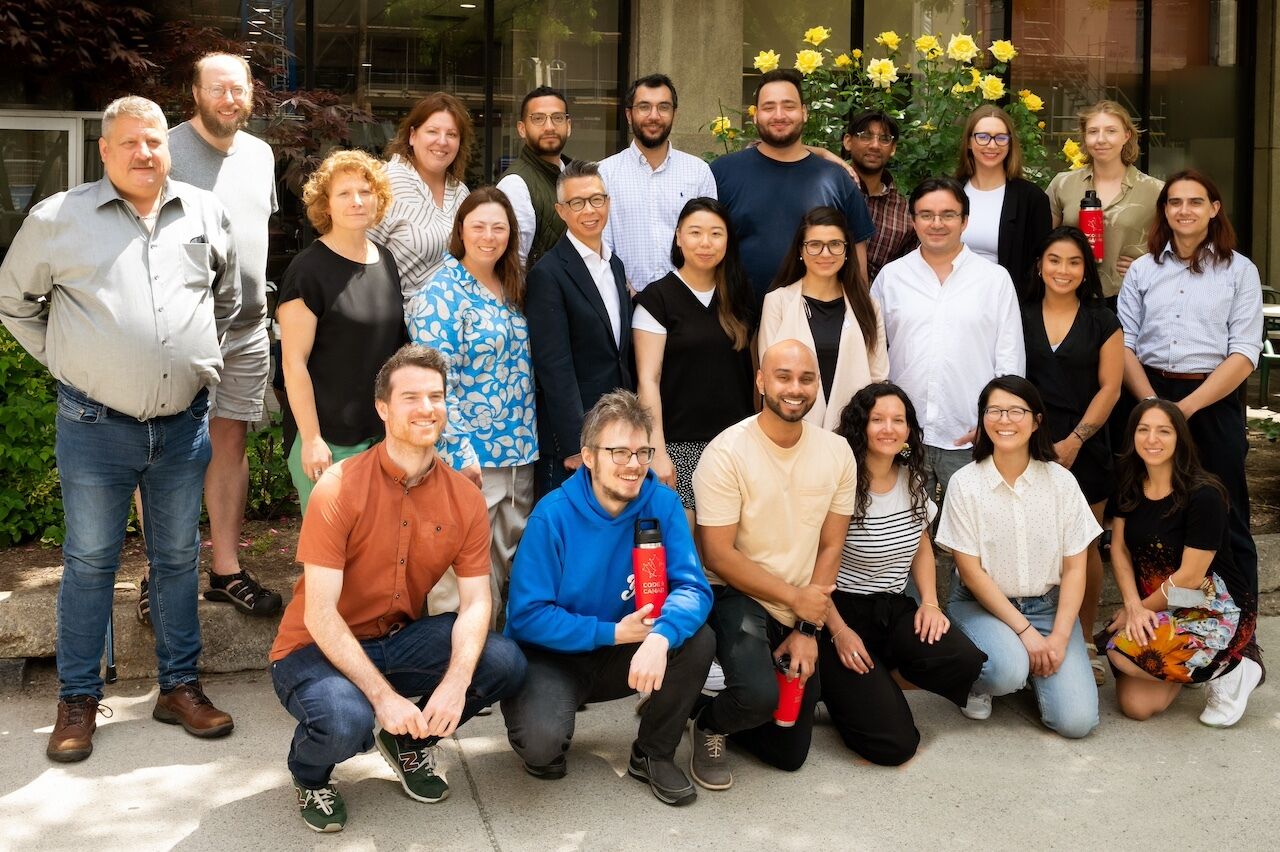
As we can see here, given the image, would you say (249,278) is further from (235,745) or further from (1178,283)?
(1178,283)

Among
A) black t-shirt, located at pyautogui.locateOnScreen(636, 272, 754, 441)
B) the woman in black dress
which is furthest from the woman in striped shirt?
the woman in black dress

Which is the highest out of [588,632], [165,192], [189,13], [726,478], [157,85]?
[189,13]

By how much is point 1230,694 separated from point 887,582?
1.30m

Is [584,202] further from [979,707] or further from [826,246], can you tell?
[979,707]

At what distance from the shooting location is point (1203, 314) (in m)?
5.40

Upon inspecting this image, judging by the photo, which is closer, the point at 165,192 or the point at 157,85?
the point at 165,192

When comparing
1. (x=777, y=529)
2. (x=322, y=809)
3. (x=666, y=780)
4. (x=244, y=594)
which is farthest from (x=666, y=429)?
(x=322, y=809)

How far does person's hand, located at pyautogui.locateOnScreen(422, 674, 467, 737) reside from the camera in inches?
152

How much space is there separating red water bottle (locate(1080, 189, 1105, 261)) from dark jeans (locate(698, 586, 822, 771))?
2194mm

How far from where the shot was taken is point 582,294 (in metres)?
4.86

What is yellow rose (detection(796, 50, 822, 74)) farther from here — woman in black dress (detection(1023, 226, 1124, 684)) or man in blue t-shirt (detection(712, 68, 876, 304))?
woman in black dress (detection(1023, 226, 1124, 684))

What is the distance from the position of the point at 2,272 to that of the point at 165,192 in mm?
559

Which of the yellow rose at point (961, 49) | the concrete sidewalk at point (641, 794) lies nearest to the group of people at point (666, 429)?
the concrete sidewalk at point (641, 794)

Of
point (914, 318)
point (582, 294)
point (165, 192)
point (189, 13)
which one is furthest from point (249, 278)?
point (189, 13)
